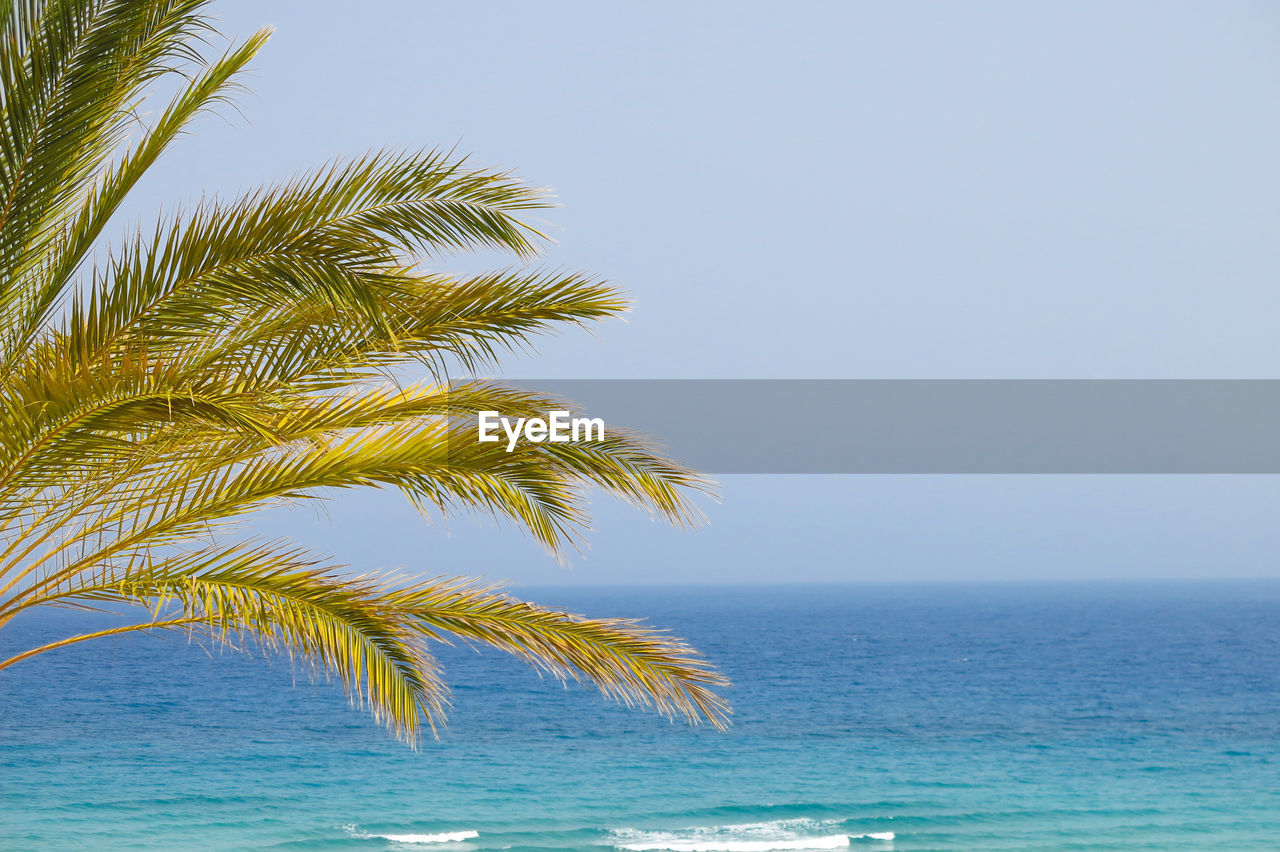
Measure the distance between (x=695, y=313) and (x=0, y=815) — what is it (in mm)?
58223

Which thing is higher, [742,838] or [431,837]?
[742,838]

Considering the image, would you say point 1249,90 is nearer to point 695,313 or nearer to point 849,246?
point 849,246

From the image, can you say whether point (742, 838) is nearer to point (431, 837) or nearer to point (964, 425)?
point (431, 837)

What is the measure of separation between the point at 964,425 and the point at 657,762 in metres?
60.4

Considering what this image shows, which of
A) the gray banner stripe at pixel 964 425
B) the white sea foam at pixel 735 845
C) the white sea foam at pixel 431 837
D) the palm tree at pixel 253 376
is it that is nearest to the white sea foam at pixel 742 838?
the white sea foam at pixel 735 845

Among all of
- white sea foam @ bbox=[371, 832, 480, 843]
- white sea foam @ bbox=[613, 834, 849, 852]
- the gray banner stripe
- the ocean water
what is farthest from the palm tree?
the gray banner stripe

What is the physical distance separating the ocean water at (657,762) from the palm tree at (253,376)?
1597 centimetres

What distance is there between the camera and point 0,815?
73.0ft

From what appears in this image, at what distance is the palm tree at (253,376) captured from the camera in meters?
4.64

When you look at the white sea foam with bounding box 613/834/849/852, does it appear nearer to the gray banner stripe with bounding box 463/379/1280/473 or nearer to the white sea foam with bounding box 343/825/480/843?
the white sea foam with bounding box 343/825/480/843

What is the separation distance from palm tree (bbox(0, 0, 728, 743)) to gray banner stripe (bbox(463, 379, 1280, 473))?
6570 centimetres

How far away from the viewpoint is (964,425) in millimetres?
83312

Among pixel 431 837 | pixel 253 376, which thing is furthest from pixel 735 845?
pixel 253 376

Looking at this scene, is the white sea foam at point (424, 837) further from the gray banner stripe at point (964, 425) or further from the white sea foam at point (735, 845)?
the gray banner stripe at point (964, 425)
